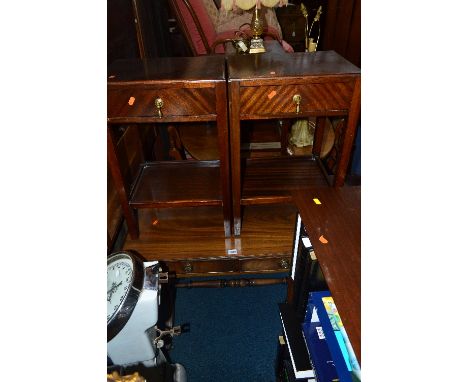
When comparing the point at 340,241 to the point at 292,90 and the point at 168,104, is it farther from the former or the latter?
the point at 168,104

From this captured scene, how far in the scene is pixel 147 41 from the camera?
7.21 feet

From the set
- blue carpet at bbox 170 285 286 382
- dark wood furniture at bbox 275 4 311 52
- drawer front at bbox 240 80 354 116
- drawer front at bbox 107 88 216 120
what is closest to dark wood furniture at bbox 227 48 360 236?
drawer front at bbox 240 80 354 116

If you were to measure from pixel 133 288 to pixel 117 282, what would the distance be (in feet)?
0.28

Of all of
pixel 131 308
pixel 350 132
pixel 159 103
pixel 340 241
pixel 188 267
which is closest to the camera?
pixel 340 241

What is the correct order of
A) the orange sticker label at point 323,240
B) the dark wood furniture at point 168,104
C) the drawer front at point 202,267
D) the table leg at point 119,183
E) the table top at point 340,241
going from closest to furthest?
the table top at point 340,241 < the orange sticker label at point 323,240 < the dark wood furniture at point 168,104 < the table leg at point 119,183 < the drawer front at point 202,267

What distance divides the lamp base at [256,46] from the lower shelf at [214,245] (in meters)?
0.83

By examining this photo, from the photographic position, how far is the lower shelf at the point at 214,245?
156 cm

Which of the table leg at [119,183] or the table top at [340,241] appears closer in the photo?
the table top at [340,241]

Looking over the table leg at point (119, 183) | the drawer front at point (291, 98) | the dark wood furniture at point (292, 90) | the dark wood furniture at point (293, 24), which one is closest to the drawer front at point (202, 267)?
the table leg at point (119, 183)

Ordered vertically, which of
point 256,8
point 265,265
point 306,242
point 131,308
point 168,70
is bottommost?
point 265,265

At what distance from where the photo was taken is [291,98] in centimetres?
125

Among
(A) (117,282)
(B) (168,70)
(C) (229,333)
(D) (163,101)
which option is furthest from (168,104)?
(C) (229,333)

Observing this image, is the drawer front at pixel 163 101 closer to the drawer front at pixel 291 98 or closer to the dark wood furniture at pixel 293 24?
the drawer front at pixel 291 98

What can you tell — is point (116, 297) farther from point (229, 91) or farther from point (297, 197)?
point (229, 91)
